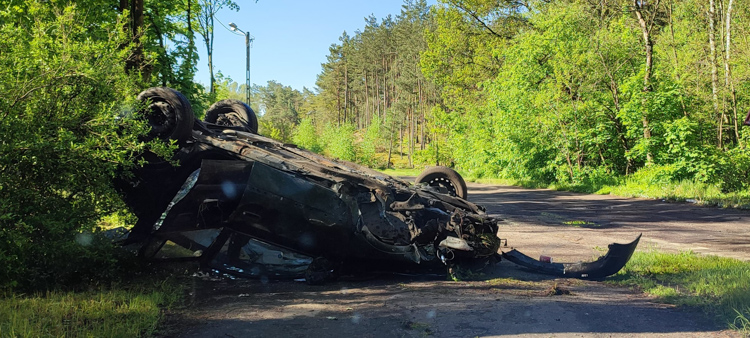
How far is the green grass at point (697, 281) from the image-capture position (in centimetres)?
458

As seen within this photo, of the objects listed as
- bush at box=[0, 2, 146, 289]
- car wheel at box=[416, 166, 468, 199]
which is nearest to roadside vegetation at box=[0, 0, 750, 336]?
bush at box=[0, 2, 146, 289]

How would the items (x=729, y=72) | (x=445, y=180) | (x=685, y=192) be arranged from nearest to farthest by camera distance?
(x=445, y=180), (x=685, y=192), (x=729, y=72)

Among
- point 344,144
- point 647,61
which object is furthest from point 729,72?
point 344,144

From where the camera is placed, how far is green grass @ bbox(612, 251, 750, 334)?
4578 mm

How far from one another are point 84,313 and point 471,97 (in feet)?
103

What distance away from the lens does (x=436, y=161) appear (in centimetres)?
4591

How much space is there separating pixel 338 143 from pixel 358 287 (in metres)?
50.1

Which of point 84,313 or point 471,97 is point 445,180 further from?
point 471,97

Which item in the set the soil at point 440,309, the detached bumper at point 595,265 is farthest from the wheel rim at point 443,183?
the detached bumper at point 595,265

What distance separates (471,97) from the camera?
33.9 metres

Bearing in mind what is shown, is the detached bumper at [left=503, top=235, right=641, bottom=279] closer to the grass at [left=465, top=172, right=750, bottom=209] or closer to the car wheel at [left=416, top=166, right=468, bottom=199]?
the car wheel at [left=416, top=166, right=468, bottom=199]

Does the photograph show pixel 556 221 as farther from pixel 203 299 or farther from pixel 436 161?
pixel 436 161

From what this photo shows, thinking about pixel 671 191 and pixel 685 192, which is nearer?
pixel 685 192

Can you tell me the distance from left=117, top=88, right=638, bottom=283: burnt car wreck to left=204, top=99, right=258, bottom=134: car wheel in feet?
5.60
